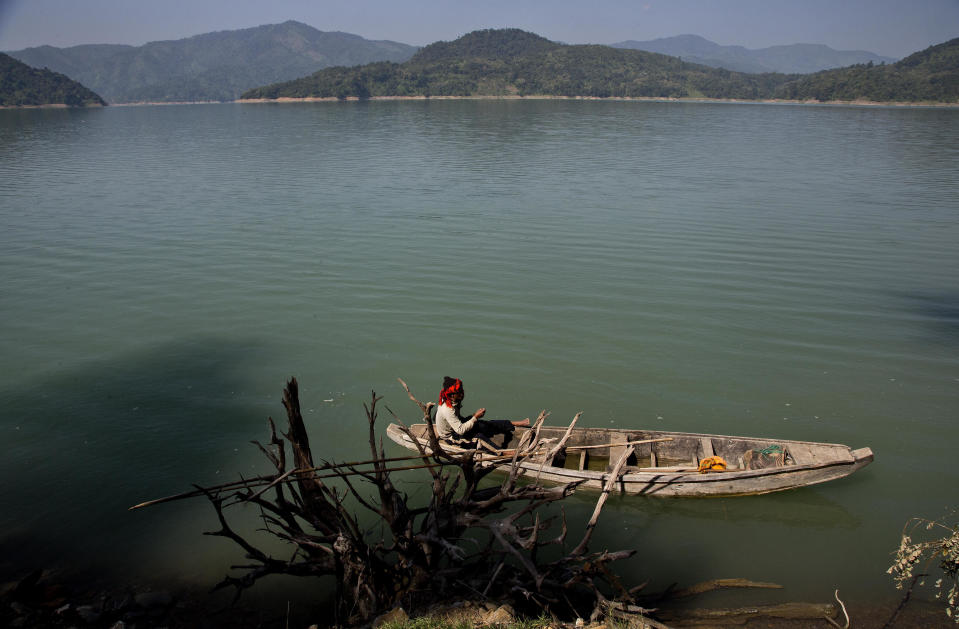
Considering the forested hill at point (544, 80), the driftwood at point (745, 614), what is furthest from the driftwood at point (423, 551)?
the forested hill at point (544, 80)

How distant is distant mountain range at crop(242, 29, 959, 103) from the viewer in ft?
444

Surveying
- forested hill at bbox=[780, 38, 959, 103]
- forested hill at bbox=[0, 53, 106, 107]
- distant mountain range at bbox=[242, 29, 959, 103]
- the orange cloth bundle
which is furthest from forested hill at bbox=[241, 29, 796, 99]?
the orange cloth bundle

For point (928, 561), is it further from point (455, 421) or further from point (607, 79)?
point (607, 79)

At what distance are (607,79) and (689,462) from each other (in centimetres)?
17565

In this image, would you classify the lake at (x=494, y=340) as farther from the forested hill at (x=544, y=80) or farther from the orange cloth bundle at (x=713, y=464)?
the forested hill at (x=544, y=80)

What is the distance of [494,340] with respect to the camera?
12141 millimetres

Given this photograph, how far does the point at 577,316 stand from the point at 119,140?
52690 millimetres

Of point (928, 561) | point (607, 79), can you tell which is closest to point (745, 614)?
point (928, 561)

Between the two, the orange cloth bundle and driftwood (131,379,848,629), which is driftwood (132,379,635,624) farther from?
the orange cloth bundle

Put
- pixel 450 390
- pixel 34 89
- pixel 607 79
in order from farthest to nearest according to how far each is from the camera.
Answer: pixel 607 79
pixel 34 89
pixel 450 390

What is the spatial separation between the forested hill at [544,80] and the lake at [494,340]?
143284 millimetres

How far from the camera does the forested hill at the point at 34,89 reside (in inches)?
5198

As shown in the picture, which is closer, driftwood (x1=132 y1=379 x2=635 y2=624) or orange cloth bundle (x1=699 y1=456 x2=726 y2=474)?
driftwood (x1=132 y1=379 x2=635 y2=624)

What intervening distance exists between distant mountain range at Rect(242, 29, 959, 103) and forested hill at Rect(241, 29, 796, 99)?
25cm
